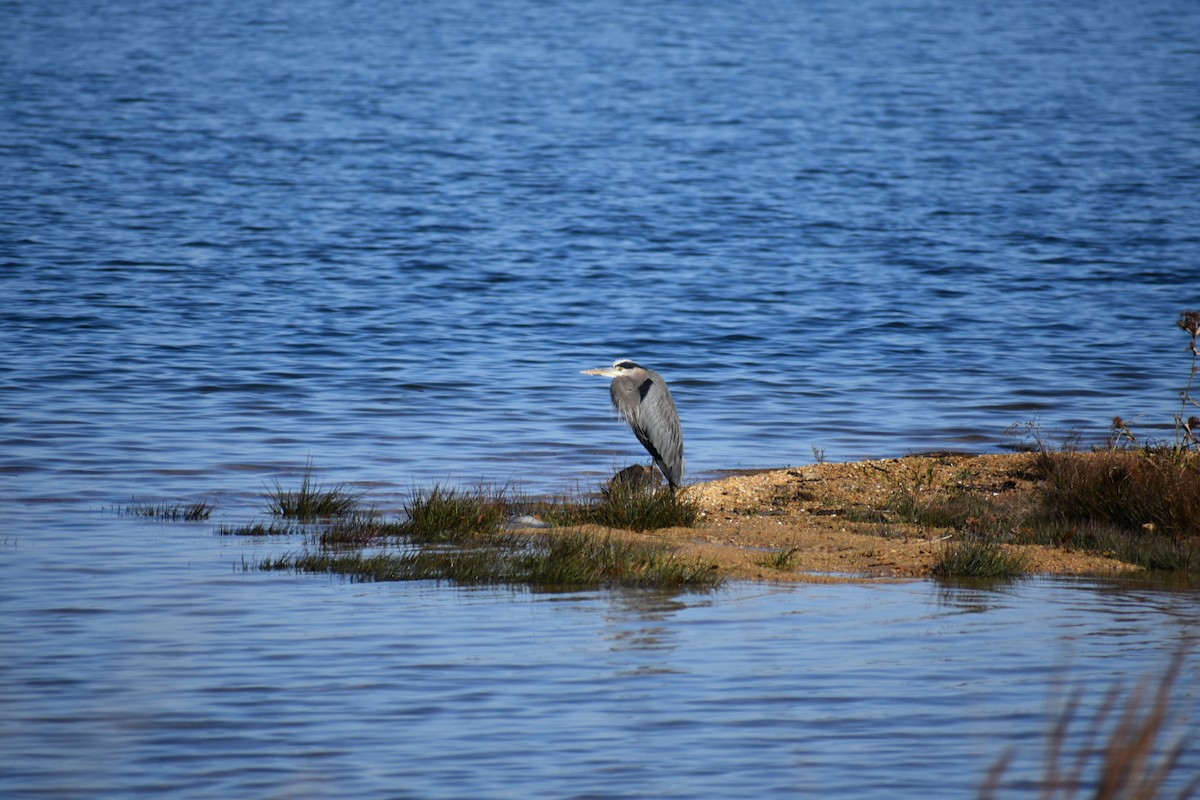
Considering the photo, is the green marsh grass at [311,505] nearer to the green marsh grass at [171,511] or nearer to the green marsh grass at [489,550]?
the green marsh grass at [489,550]

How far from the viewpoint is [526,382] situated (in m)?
17.8

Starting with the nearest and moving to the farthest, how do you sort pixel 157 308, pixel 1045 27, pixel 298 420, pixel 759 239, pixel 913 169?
1. pixel 298 420
2. pixel 157 308
3. pixel 759 239
4. pixel 913 169
5. pixel 1045 27

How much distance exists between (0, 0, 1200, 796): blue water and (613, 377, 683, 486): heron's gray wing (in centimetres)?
93

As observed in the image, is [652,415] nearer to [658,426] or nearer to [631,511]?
[658,426]

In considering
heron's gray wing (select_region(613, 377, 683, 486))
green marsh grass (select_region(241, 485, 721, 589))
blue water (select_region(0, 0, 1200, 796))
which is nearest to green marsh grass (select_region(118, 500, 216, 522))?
blue water (select_region(0, 0, 1200, 796))

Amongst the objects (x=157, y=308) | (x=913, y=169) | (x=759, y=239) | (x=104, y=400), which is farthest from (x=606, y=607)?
(x=913, y=169)

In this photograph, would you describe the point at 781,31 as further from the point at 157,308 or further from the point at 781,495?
the point at 781,495

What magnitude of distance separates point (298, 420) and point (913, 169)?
38.8 metres

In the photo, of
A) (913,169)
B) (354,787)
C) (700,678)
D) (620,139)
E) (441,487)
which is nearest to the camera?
(354,787)

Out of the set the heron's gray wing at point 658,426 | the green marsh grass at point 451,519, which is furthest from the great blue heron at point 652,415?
the green marsh grass at point 451,519

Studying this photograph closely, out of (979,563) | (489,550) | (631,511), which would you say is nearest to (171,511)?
(489,550)

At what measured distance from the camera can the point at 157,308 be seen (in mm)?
23391

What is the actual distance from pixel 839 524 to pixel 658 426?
1.71 m

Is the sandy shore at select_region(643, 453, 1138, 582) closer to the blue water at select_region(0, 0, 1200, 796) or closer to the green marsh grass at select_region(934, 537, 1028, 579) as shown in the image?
the green marsh grass at select_region(934, 537, 1028, 579)
